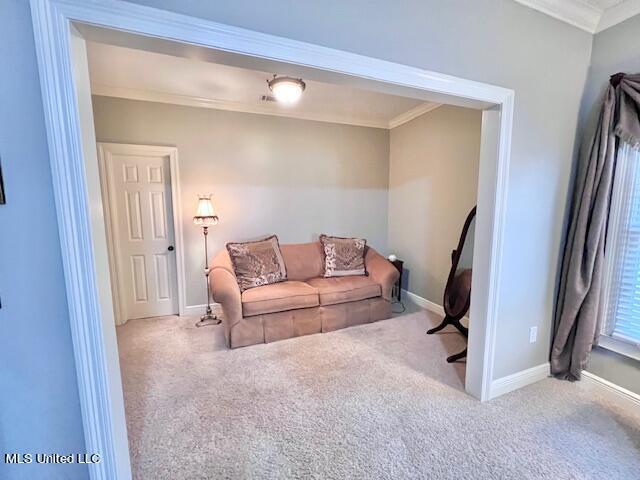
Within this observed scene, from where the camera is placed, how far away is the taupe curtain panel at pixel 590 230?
1.80m

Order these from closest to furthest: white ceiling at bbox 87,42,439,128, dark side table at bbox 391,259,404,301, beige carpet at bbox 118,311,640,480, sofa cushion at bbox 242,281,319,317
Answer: beige carpet at bbox 118,311,640,480 → white ceiling at bbox 87,42,439,128 → sofa cushion at bbox 242,281,319,317 → dark side table at bbox 391,259,404,301

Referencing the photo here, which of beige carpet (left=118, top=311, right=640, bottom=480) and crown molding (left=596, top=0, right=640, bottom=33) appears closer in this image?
beige carpet (left=118, top=311, right=640, bottom=480)

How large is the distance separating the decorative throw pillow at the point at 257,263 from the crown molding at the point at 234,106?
1680 mm

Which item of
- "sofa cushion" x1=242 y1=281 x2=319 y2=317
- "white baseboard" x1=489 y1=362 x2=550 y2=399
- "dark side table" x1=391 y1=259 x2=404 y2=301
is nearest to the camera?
"white baseboard" x1=489 y1=362 x2=550 y2=399

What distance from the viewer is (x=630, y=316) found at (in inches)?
75.7

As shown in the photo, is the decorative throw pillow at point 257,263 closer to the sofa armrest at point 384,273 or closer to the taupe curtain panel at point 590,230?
the sofa armrest at point 384,273

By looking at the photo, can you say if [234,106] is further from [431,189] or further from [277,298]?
[431,189]

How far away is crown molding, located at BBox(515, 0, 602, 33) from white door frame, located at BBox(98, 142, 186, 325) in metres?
3.40

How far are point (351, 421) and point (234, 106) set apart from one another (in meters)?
3.49

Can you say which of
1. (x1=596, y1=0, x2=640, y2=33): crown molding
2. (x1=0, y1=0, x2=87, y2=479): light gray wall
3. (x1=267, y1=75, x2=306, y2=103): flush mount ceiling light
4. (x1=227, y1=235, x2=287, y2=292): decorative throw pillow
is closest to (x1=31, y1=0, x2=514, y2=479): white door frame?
(x1=0, y1=0, x2=87, y2=479): light gray wall

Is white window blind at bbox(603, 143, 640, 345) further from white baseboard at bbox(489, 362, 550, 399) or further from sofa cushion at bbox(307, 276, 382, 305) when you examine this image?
sofa cushion at bbox(307, 276, 382, 305)

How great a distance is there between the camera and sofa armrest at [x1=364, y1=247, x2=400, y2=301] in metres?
3.33

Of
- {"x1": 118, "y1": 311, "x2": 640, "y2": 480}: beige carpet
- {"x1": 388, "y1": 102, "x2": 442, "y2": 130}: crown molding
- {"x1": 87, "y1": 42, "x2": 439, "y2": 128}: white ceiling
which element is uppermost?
{"x1": 87, "y1": 42, "x2": 439, "y2": 128}: white ceiling

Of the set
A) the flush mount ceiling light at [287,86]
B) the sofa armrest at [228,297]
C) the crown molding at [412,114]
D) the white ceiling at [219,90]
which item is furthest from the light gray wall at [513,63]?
the sofa armrest at [228,297]
